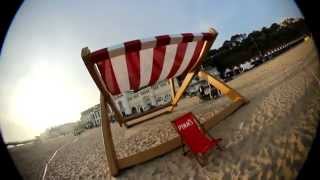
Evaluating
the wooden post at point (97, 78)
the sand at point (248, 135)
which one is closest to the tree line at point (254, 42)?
the sand at point (248, 135)

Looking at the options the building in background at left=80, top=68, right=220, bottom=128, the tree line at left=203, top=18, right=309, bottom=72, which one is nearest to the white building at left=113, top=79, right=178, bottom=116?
the building in background at left=80, top=68, right=220, bottom=128

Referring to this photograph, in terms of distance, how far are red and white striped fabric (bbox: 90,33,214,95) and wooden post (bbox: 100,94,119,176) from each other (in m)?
0.10

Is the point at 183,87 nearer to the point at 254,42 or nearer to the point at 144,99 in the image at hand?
the point at 144,99

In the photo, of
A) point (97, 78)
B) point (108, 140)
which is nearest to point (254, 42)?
point (97, 78)

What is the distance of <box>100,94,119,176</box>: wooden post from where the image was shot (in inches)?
56.6

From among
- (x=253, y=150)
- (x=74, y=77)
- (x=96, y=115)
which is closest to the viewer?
(x=74, y=77)

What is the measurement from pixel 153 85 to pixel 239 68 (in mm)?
441

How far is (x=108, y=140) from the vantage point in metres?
1.47

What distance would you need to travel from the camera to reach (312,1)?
161cm

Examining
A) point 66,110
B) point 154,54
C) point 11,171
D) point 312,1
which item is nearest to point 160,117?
point 154,54

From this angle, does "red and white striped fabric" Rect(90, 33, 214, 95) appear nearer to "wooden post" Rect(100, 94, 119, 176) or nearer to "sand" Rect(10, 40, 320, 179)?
"wooden post" Rect(100, 94, 119, 176)

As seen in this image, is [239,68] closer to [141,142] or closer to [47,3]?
[141,142]

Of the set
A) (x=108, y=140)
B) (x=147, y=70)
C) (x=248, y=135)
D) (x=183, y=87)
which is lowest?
(x=248, y=135)

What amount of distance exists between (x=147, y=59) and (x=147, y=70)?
0.10 meters
